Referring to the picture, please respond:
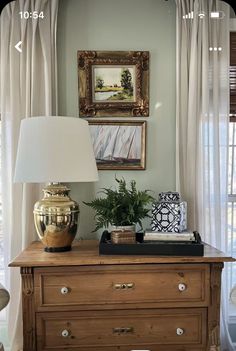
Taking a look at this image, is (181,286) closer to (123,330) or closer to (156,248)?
(156,248)

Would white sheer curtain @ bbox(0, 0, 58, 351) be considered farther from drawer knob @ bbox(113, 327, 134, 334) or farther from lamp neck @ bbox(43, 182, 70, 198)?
drawer knob @ bbox(113, 327, 134, 334)

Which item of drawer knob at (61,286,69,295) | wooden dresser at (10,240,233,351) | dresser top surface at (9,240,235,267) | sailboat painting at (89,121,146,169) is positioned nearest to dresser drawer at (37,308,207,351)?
wooden dresser at (10,240,233,351)

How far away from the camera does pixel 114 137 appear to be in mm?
2109

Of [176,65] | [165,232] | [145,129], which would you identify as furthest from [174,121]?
[165,232]

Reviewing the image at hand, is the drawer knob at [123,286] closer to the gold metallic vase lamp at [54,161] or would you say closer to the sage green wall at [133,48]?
the gold metallic vase lamp at [54,161]

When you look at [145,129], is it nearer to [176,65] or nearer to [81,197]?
[176,65]

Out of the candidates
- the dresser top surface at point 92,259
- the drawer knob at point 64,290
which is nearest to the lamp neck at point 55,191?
the dresser top surface at point 92,259

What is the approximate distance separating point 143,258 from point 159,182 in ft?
2.16

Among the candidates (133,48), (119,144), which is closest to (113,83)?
(133,48)

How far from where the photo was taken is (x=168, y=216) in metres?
1.81

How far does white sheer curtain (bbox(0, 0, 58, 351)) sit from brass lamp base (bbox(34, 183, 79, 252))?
307mm

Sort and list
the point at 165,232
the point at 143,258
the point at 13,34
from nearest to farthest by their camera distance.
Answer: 1. the point at 143,258
2. the point at 165,232
3. the point at 13,34

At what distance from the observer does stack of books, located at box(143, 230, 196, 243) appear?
1.72m

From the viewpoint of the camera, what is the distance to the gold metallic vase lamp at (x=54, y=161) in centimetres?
158
